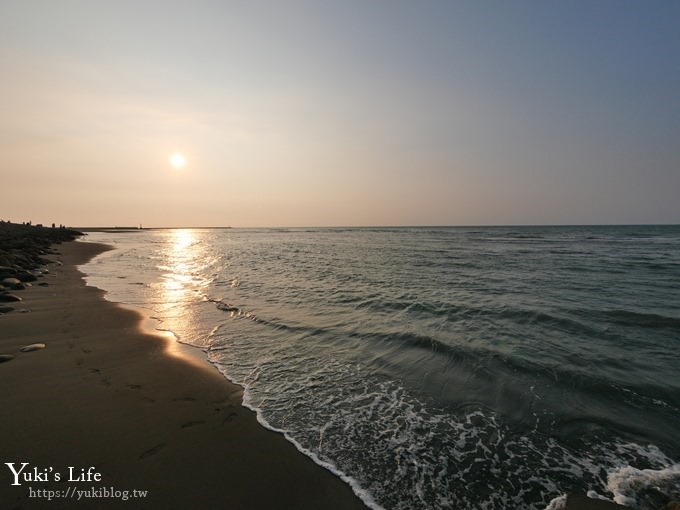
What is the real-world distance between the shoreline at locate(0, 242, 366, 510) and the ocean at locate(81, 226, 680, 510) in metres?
0.50

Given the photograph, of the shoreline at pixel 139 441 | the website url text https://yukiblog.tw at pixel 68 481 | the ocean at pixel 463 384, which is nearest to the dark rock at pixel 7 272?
the ocean at pixel 463 384

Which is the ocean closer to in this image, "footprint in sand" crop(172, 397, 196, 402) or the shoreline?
the shoreline

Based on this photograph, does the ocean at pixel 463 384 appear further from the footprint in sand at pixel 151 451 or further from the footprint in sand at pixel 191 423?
the footprint in sand at pixel 151 451

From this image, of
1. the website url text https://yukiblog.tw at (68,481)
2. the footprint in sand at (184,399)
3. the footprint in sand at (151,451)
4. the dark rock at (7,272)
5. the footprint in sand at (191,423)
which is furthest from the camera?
the dark rock at (7,272)

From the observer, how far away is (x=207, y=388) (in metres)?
6.84

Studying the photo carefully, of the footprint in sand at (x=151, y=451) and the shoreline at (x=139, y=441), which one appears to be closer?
the shoreline at (x=139, y=441)

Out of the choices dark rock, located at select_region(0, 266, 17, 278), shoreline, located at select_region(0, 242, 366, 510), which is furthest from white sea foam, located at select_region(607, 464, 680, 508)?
dark rock, located at select_region(0, 266, 17, 278)

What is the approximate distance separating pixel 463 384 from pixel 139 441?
6.46m

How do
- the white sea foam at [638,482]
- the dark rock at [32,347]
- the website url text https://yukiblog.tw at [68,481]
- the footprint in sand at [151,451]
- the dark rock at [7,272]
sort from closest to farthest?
1. the website url text https://yukiblog.tw at [68,481]
2. the white sea foam at [638,482]
3. the footprint in sand at [151,451]
4. the dark rock at [32,347]
5. the dark rock at [7,272]

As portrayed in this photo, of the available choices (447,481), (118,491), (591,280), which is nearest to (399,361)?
(447,481)

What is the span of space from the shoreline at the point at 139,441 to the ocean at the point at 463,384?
1.63 feet

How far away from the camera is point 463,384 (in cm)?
734

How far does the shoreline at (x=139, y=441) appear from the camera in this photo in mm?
3871

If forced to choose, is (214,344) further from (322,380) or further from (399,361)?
(399,361)
